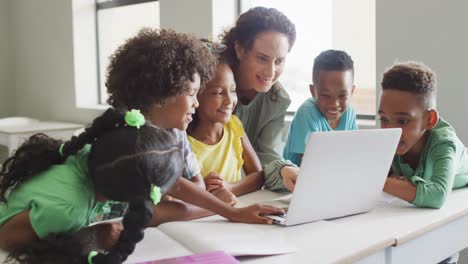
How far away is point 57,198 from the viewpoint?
0.86 metres

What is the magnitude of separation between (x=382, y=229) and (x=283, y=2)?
6.99 ft

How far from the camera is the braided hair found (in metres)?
0.81

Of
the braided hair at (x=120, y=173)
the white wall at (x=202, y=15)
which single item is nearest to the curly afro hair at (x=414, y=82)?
the braided hair at (x=120, y=173)

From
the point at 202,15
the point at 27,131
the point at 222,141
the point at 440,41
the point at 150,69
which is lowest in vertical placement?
the point at 27,131

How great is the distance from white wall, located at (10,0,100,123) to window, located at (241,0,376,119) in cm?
187

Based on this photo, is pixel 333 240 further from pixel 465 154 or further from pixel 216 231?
pixel 465 154

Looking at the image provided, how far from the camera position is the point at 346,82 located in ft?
5.50

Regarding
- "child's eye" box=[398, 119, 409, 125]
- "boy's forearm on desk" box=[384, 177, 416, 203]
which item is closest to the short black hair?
"child's eye" box=[398, 119, 409, 125]

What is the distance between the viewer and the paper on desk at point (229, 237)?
3.11 feet

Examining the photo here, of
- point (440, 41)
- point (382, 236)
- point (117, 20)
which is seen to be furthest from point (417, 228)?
point (117, 20)

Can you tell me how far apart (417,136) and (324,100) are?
14.1 inches

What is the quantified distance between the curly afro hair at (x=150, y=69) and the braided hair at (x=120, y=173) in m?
0.32

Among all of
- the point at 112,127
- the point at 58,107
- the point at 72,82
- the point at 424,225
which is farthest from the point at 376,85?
the point at 58,107

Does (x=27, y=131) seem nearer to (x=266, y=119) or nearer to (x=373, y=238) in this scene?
(x=266, y=119)
